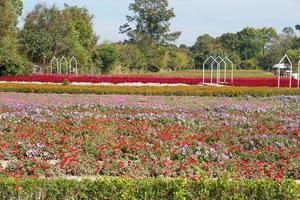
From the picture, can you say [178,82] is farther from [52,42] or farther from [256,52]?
[256,52]

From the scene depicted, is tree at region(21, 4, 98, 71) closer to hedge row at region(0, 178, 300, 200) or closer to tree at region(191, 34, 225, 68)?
tree at region(191, 34, 225, 68)

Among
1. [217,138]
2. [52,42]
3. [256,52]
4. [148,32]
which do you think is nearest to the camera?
[217,138]

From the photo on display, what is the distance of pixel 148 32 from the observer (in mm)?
72562

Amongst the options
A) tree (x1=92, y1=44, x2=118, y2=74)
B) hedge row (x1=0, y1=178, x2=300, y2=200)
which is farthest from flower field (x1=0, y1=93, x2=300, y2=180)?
tree (x1=92, y1=44, x2=118, y2=74)

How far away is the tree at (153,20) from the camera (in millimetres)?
72062

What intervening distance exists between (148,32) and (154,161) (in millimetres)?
65732

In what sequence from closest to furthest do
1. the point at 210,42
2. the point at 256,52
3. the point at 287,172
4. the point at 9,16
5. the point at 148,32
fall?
the point at 287,172 < the point at 9,16 < the point at 148,32 < the point at 210,42 < the point at 256,52

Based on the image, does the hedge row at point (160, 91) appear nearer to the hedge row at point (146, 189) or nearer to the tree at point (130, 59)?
the hedge row at point (146, 189)

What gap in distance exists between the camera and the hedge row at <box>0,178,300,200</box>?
17.0 ft

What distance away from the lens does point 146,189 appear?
5195mm

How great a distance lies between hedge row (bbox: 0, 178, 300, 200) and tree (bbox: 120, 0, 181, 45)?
67103mm

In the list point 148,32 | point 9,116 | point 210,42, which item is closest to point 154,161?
point 9,116

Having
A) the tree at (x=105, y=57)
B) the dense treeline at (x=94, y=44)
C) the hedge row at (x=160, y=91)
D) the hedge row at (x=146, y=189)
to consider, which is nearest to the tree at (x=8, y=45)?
the dense treeline at (x=94, y=44)

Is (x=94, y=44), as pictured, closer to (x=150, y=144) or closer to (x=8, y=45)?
(x=8, y=45)
